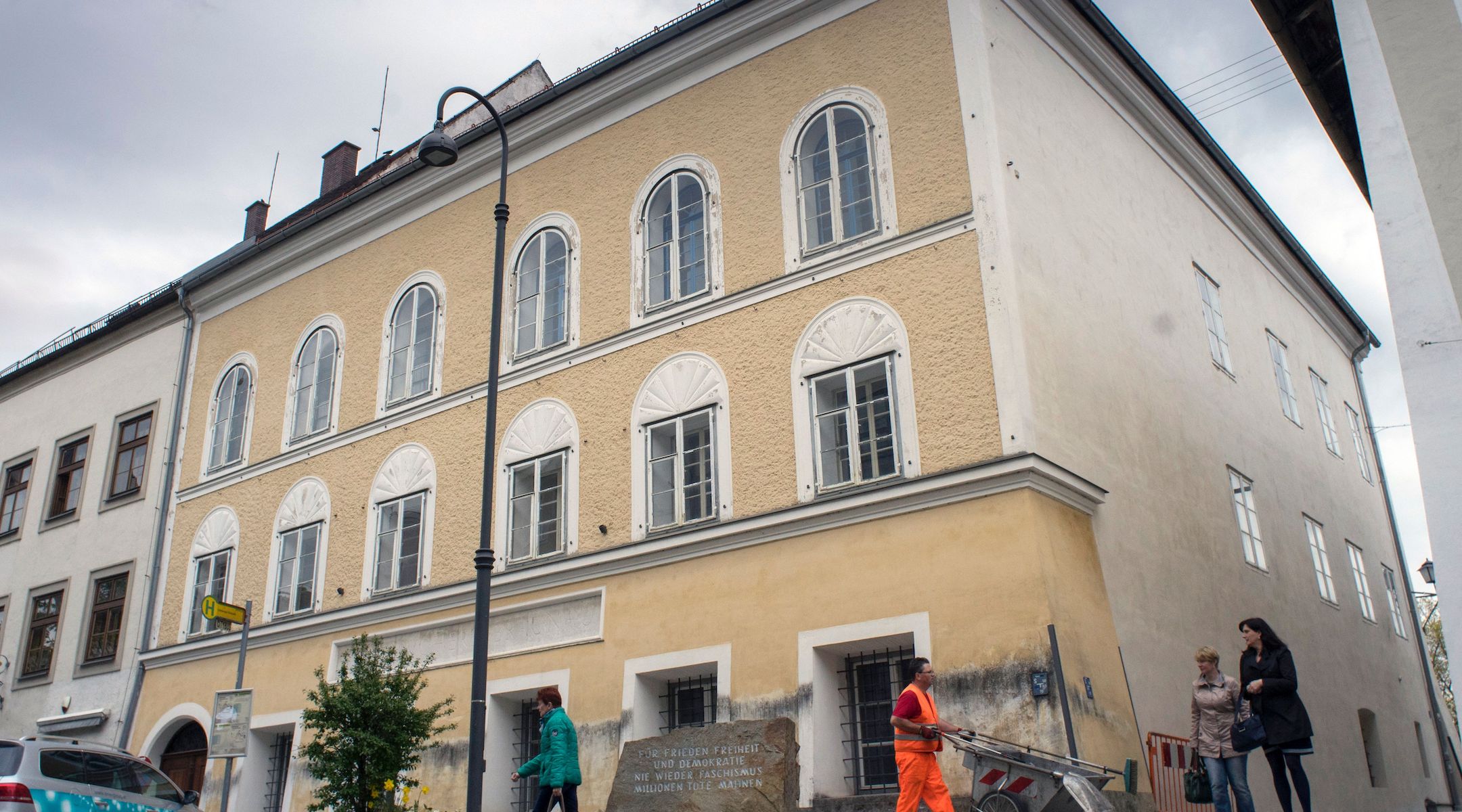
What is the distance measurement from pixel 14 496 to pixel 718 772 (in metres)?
23.2

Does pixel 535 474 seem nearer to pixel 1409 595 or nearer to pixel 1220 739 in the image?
pixel 1220 739

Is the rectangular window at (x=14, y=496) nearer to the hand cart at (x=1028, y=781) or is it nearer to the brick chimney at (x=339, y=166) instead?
the brick chimney at (x=339, y=166)

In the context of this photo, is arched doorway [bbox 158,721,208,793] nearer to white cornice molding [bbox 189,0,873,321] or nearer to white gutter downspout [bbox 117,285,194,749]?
white gutter downspout [bbox 117,285,194,749]

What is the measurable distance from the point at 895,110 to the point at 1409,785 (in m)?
15.7

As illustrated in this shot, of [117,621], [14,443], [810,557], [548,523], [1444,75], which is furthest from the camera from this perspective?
[14,443]

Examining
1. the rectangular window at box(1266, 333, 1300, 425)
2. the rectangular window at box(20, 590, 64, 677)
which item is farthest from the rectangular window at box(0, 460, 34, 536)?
the rectangular window at box(1266, 333, 1300, 425)

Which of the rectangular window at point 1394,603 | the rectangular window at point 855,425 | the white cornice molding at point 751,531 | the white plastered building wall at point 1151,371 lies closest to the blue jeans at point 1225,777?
the white plastered building wall at point 1151,371

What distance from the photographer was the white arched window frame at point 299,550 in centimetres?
2069

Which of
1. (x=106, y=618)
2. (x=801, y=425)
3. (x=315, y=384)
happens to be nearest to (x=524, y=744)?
(x=801, y=425)

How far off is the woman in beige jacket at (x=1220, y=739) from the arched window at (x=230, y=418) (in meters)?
18.0

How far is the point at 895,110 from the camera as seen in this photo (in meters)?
15.8

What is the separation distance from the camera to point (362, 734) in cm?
1406

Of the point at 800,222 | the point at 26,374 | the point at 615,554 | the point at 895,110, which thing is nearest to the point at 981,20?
the point at 895,110

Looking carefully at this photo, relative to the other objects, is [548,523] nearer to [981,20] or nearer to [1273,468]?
[981,20]
